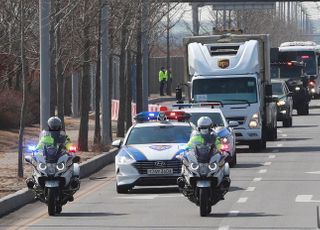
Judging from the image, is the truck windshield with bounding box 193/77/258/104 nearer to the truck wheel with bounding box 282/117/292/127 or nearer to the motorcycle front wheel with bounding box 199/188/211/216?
the truck wheel with bounding box 282/117/292/127

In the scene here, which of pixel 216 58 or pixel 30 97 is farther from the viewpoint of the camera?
pixel 30 97

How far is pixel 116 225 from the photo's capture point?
61.7 ft

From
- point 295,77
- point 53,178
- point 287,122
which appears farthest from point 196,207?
point 295,77

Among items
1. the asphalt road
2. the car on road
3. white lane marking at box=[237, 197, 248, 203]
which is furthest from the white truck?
white lane marking at box=[237, 197, 248, 203]

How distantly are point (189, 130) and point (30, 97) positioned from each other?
22570 millimetres

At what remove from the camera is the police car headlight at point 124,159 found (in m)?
24.1

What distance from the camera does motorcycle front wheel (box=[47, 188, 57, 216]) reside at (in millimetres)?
20234

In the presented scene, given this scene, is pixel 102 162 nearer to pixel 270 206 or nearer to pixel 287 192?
pixel 287 192

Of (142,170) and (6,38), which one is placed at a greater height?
(6,38)

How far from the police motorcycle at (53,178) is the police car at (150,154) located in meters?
3.30

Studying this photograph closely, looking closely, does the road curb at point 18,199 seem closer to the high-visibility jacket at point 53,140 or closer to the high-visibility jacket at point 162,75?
the high-visibility jacket at point 53,140

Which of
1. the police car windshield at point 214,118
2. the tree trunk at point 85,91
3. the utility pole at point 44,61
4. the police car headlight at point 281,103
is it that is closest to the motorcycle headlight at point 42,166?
the utility pole at point 44,61

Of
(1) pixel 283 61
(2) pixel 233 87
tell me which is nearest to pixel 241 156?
(2) pixel 233 87

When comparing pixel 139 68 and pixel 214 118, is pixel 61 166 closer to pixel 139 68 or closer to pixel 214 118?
pixel 214 118
